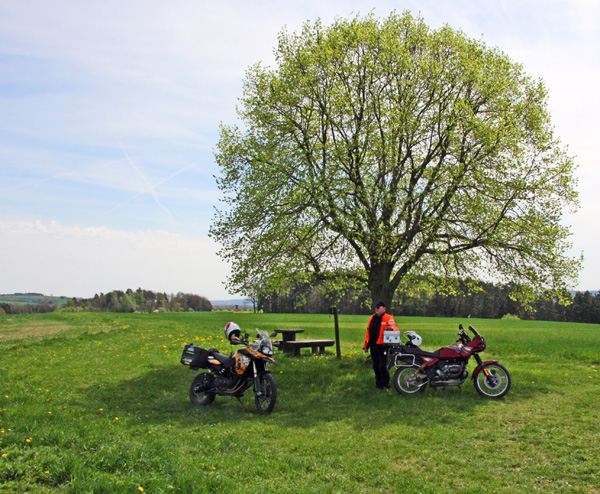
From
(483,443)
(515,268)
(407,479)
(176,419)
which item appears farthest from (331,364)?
(407,479)

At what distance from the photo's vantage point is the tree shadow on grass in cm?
878

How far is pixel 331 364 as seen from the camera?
607 inches

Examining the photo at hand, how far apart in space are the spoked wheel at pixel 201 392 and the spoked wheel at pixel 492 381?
601cm

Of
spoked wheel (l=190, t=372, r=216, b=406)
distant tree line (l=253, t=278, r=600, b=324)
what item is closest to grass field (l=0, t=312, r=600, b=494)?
spoked wheel (l=190, t=372, r=216, b=406)

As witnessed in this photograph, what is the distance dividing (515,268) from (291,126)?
28.3 feet

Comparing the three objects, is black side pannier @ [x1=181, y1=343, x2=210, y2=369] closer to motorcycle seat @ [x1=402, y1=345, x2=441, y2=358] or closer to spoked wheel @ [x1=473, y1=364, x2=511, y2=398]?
motorcycle seat @ [x1=402, y1=345, x2=441, y2=358]

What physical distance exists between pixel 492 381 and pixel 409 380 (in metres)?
1.83

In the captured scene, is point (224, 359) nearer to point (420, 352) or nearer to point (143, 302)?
point (420, 352)

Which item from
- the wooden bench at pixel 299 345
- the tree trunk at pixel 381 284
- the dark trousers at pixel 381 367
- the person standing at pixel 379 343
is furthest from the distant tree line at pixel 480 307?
the dark trousers at pixel 381 367

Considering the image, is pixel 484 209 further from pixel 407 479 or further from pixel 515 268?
pixel 407 479

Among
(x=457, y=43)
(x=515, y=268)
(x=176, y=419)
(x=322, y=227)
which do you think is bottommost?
(x=176, y=419)

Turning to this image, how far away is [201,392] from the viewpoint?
1023cm

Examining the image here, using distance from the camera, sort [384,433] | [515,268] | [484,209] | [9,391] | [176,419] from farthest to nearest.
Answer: [515,268]
[484,209]
[9,391]
[176,419]
[384,433]

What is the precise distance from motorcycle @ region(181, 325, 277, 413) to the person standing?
3.07 metres
